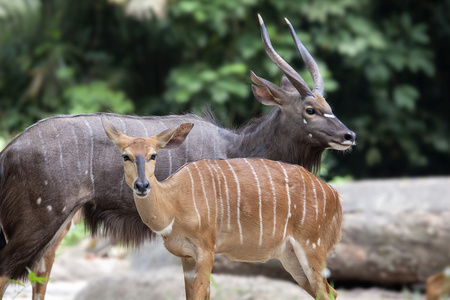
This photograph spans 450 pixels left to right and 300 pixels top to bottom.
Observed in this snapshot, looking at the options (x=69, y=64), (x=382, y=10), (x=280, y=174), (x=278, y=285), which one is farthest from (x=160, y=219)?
(x=382, y=10)

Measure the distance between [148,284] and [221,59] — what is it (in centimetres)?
558

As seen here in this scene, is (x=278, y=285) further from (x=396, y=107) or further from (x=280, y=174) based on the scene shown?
(x=396, y=107)

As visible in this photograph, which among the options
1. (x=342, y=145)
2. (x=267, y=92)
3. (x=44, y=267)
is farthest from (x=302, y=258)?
(x=44, y=267)

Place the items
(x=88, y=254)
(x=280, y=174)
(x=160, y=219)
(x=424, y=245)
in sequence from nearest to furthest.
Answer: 1. (x=160, y=219)
2. (x=280, y=174)
3. (x=424, y=245)
4. (x=88, y=254)

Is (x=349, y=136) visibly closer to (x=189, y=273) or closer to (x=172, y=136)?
(x=172, y=136)

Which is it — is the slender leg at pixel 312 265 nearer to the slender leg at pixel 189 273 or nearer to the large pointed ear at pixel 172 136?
the slender leg at pixel 189 273

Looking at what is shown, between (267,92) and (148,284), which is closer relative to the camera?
(267,92)

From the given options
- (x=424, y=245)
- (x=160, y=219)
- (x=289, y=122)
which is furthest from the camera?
(x=424, y=245)

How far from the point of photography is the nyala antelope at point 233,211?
3.18m

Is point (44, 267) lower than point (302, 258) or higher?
lower

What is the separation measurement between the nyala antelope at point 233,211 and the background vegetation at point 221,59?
5939mm

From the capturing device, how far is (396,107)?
11.4m

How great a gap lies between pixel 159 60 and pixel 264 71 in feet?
7.94

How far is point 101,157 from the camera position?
3816 millimetres
